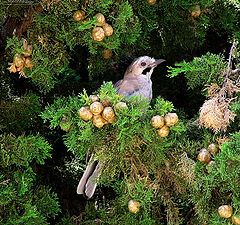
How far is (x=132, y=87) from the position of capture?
250 centimetres

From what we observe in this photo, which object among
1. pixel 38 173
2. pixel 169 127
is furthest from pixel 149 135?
pixel 38 173

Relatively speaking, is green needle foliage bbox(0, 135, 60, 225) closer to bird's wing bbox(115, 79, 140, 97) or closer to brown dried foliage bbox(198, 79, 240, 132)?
bird's wing bbox(115, 79, 140, 97)

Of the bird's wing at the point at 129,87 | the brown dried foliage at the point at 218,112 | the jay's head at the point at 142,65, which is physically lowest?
the bird's wing at the point at 129,87

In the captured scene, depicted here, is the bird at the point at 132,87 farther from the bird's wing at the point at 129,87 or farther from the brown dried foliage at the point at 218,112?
the brown dried foliage at the point at 218,112

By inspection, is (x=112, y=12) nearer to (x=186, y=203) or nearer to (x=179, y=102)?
(x=186, y=203)

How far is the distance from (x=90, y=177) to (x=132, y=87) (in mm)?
404

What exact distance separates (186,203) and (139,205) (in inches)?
11.5

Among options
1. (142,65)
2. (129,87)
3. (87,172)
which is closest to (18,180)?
(87,172)

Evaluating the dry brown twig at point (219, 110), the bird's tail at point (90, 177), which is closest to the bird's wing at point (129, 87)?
the bird's tail at point (90, 177)

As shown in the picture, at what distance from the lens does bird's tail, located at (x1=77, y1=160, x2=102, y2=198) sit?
7.42 ft

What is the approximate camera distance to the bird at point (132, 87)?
2.31 meters

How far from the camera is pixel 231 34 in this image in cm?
288

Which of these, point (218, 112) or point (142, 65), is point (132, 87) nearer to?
point (142, 65)

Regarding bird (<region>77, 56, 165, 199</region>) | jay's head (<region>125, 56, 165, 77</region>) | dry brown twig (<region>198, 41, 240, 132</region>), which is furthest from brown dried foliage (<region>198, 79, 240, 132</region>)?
jay's head (<region>125, 56, 165, 77</region>)
